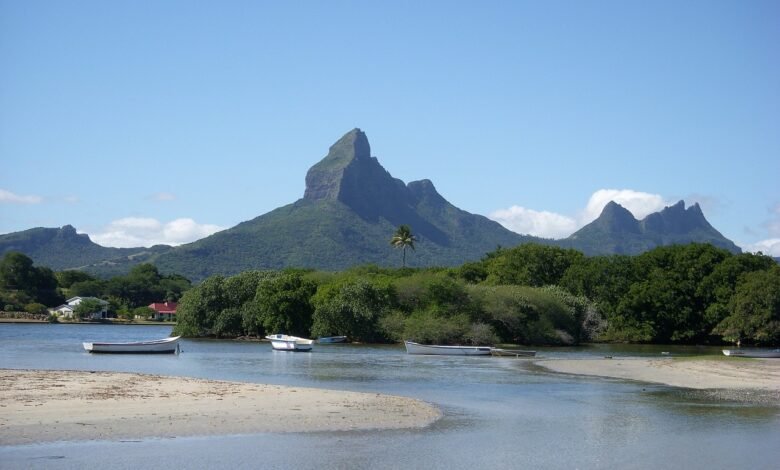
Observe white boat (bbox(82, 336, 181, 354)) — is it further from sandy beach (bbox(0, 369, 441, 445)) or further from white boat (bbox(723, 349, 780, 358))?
white boat (bbox(723, 349, 780, 358))

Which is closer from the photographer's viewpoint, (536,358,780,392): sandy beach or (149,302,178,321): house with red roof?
(536,358,780,392): sandy beach

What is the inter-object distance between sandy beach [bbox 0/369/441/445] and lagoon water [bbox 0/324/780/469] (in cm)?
113

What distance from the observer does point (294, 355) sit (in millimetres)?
69438

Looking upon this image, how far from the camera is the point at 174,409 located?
1185 inches

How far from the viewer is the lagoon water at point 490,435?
23.1 m

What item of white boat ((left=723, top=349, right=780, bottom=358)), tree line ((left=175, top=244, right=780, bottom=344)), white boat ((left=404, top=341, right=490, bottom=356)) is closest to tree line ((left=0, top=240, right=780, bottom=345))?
tree line ((left=175, top=244, right=780, bottom=344))

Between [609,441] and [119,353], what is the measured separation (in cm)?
4711

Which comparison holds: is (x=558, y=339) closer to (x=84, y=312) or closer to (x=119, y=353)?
(x=119, y=353)

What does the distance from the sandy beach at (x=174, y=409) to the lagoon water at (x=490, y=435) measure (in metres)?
1.13

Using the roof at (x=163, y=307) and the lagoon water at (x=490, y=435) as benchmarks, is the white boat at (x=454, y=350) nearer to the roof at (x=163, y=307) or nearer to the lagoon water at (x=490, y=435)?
the lagoon water at (x=490, y=435)

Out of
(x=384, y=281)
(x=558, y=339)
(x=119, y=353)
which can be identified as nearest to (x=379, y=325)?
(x=384, y=281)

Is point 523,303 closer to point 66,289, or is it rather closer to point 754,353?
point 754,353

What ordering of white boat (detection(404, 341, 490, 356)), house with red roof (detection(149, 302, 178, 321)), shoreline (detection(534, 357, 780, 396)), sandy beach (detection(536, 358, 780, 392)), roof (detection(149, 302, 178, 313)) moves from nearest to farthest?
shoreline (detection(534, 357, 780, 396))
sandy beach (detection(536, 358, 780, 392))
white boat (detection(404, 341, 490, 356))
house with red roof (detection(149, 302, 178, 321))
roof (detection(149, 302, 178, 313))

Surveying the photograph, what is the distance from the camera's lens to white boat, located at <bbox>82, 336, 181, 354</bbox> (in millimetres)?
65812
